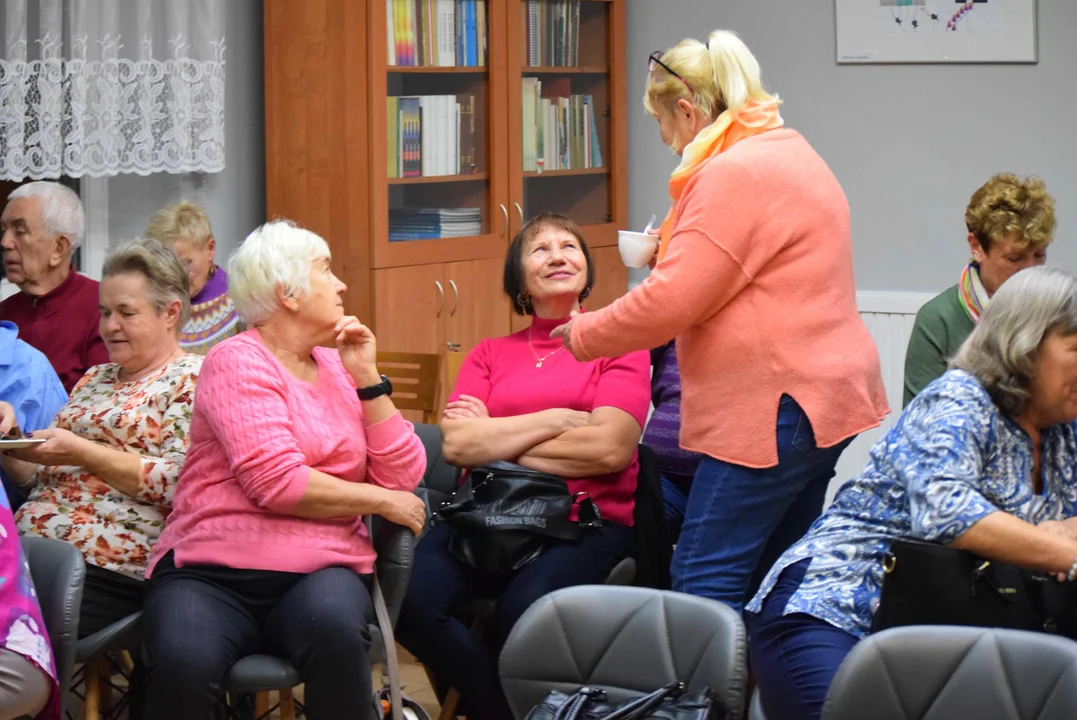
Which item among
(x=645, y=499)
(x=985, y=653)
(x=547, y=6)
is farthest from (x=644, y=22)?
(x=985, y=653)

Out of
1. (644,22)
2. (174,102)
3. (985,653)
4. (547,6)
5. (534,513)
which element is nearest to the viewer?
(985,653)

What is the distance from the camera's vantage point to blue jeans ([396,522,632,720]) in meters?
2.76

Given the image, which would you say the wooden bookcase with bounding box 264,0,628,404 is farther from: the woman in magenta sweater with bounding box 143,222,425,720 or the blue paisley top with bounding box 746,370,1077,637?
the blue paisley top with bounding box 746,370,1077,637

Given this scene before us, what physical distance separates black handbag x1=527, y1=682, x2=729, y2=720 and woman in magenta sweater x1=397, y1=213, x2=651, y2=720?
0.84m

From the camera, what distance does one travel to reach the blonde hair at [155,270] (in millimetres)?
2840

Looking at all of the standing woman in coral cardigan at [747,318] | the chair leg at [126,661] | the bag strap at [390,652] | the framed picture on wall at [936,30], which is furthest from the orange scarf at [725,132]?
the framed picture on wall at [936,30]

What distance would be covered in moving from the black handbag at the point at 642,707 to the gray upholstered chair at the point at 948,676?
0.53ft

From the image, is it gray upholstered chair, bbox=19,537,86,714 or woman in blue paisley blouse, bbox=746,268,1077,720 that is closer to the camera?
woman in blue paisley blouse, bbox=746,268,1077,720

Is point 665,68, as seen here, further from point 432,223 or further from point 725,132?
point 432,223

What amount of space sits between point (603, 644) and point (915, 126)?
3158mm

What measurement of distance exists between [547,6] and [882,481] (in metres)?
2.99

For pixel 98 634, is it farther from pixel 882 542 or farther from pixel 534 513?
pixel 882 542

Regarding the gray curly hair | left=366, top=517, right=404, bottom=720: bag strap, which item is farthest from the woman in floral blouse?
the gray curly hair

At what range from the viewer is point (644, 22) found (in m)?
5.09
